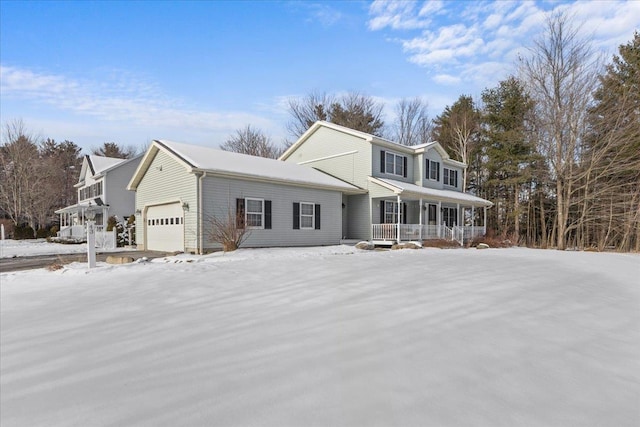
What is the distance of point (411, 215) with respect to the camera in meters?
19.7

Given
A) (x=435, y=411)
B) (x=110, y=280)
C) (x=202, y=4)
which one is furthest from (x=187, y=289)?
(x=202, y=4)

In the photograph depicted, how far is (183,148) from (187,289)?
1007 centimetres

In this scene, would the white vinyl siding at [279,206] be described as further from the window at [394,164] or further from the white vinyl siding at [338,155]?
the window at [394,164]

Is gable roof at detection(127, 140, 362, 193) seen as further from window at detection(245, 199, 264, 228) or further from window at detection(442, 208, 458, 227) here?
window at detection(442, 208, 458, 227)

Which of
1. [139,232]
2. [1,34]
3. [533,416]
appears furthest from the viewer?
[139,232]

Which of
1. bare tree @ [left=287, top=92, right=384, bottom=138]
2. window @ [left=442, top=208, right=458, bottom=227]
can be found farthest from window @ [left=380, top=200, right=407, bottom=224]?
bare tree @ [left=287, top=92, right=384, bottom=138]

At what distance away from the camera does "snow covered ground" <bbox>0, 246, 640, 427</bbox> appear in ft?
7.37

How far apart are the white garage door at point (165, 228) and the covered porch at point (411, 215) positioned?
892cm

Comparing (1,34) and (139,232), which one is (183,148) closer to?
(139,232)

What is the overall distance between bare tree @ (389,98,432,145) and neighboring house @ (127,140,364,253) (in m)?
19.8

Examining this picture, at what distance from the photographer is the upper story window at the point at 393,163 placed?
60.0ft

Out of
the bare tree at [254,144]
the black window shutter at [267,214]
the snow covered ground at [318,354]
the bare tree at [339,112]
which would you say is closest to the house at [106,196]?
the bare tree at [254,144]

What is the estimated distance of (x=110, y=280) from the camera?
652 centimetres

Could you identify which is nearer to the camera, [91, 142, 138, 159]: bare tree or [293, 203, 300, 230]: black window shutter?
[293, 203, 300, 230]: black window shutter
